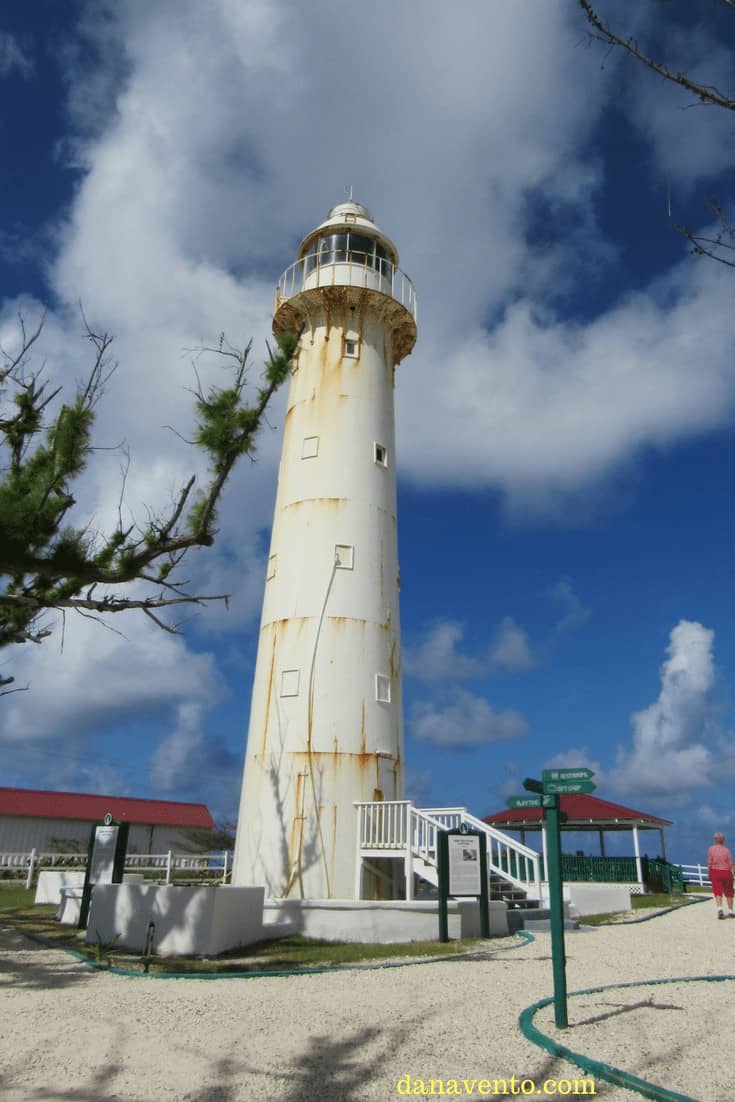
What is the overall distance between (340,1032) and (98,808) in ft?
102

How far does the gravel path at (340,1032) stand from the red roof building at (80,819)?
77.9ft

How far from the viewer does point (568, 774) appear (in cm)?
642

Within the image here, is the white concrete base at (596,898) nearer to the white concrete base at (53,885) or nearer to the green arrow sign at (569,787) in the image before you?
the green arrow sign at (569,787)

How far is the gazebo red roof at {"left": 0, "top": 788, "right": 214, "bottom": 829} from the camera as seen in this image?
105 ft

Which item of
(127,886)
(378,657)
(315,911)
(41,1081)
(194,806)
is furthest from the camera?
(194,806)

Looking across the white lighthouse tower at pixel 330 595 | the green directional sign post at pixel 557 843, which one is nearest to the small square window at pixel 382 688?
the white lighthouse tower at pixel 330 595

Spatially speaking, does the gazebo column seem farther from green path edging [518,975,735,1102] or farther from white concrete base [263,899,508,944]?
green path edging [518,975,735,1102]

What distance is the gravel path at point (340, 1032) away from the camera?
4.95m

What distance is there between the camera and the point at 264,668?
1596cm

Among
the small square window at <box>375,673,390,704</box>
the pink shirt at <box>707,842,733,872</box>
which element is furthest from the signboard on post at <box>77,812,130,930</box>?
the pink shirt at <box>707,842,733,872</box>

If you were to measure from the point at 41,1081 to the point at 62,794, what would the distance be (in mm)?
32207

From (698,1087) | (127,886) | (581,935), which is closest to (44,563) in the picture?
(127,886)

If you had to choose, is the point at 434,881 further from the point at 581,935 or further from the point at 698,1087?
the point at 698,1087

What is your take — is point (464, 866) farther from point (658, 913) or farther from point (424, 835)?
point (658, 913)
